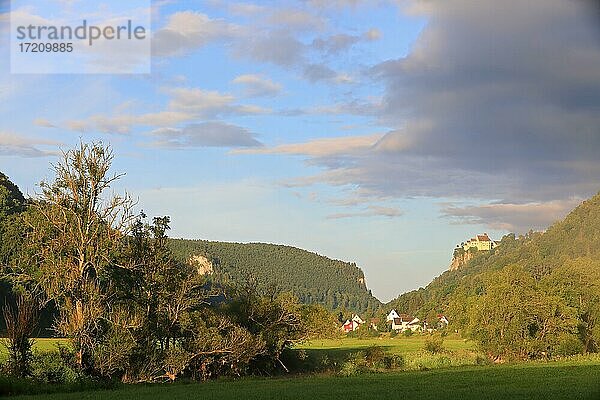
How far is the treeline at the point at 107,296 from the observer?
37156 millimetres

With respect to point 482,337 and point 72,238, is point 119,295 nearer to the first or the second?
point 72,238

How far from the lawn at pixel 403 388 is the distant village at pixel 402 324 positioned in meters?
59.7

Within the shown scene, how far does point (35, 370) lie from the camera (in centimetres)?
3578

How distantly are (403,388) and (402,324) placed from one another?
11583 centimetres

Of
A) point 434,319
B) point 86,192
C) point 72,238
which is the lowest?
point 434,319

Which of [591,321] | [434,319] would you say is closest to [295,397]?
[591,321]

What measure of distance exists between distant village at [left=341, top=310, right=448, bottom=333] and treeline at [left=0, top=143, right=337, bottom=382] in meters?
60.0

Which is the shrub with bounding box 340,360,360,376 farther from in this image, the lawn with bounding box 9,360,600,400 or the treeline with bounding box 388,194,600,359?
the treeline with bounding box 388,194,600,359

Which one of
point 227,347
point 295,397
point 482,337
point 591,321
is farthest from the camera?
point 591,321

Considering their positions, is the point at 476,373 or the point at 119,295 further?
the point at 476,373

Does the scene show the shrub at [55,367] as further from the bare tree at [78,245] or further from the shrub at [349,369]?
the shrub at [349,369]

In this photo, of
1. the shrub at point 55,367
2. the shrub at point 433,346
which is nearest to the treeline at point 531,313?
the shrub at point 433,346

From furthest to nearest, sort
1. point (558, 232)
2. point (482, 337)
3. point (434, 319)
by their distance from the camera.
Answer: point (558, 232) → point (434, 319) → point (482, 337)

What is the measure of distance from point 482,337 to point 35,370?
1529 inches
